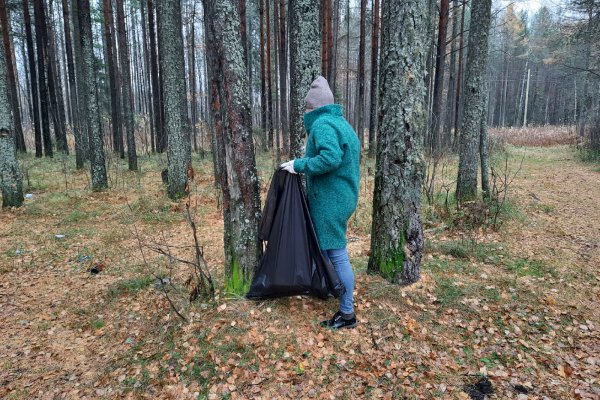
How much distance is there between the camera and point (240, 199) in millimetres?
3270

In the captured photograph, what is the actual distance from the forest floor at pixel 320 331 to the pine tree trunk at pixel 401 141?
403 mm

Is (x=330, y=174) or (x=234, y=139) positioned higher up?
(x=234, y=139)

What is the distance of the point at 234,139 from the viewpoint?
3.15 meters

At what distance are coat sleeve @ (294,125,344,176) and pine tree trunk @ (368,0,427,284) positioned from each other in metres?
1.02

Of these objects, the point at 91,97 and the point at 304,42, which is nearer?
the point at 304,42

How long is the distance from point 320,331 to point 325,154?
157 centimetres

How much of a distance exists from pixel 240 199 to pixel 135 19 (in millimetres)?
31543

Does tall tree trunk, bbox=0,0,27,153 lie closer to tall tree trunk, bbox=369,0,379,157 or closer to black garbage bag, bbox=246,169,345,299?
black garbage bag, bbox=246,169,345,299

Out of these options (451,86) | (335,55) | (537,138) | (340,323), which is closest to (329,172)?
(340,323)

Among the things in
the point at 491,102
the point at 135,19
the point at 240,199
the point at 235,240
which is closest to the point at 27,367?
the point at 235,240

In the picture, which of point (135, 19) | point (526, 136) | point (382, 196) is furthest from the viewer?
point (135, 19)

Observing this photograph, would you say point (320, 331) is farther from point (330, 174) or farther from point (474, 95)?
point (474, 95)

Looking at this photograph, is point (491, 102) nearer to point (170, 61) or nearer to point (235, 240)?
point (170, 61)

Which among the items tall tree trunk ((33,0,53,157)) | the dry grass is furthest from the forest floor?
the dry grass
